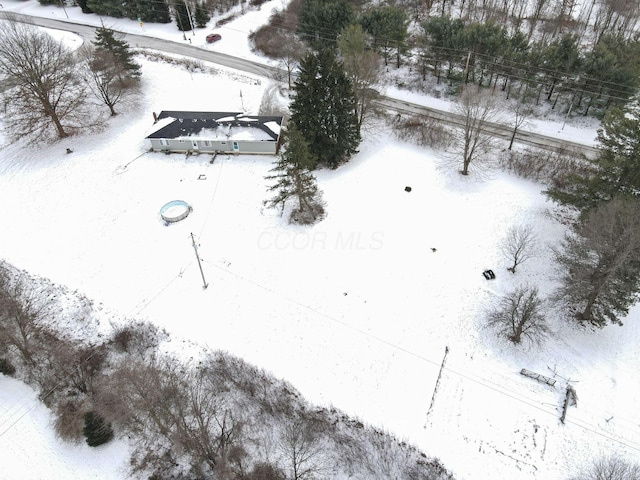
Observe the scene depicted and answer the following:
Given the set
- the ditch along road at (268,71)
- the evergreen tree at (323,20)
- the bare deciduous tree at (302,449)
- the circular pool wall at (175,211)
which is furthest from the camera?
the evergreen tree at (323,20)

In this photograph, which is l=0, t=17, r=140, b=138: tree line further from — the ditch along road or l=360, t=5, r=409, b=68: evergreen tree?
l=360, t=5, r=409, b=68: evergreen tree

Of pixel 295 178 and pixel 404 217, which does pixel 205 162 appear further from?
pixel 404 217

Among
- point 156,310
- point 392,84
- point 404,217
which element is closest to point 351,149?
point 404,217

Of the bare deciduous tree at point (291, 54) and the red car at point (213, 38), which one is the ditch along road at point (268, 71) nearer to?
the bare deciduous tree at point (291, 54)

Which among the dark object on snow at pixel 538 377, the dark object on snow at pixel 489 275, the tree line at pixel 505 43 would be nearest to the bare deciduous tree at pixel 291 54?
the tree line at pixel 505 43

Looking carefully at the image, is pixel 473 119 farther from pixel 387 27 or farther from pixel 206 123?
pixel 206 123

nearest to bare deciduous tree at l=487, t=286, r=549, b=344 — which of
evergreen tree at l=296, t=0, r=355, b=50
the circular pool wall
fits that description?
the circular pool wall
